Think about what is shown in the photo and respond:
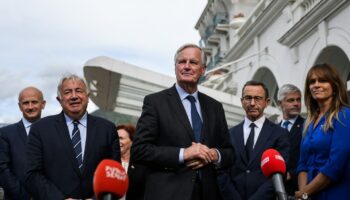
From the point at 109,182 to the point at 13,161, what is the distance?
11.0 ft

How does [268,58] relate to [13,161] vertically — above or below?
above

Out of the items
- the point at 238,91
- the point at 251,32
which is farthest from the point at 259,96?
the point at 238,91

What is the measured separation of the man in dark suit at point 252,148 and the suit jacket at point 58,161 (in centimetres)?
120

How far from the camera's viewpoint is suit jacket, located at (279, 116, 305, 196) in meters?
5.13

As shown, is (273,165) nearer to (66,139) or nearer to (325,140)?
(325,140)

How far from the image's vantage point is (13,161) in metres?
5.45

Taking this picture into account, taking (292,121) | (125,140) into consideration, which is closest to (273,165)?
(292,121)

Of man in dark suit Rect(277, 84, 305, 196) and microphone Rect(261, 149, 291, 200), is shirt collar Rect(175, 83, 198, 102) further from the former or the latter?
man in dark suit Rect(277, 84, 305, 196)

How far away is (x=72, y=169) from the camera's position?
410 cm

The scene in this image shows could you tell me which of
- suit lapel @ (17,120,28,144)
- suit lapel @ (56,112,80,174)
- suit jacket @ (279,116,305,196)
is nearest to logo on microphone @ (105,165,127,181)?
Result: suit lapel @ (56,112,80,174)

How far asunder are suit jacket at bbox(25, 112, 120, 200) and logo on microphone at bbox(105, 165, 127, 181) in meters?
1.49

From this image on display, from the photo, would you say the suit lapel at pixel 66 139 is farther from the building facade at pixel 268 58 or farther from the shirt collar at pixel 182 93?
the building facade at pixel 268 58

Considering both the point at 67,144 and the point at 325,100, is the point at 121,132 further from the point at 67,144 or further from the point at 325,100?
the point at 325,100

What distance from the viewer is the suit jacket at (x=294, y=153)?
5133 mm
